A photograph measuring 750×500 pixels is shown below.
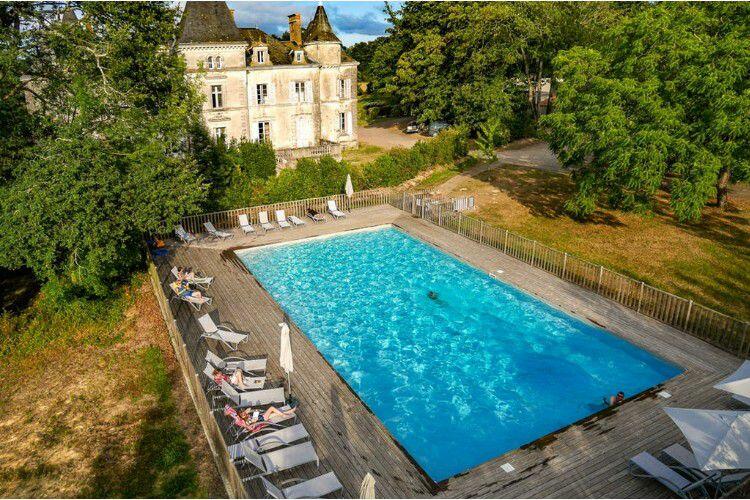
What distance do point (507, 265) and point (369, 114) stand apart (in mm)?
50111

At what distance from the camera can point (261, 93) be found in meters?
43.2

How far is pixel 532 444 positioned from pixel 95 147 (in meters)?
17.6

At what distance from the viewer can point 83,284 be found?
18.8 meters

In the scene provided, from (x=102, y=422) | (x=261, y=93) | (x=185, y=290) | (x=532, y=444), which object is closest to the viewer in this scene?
(x=532, y=444)

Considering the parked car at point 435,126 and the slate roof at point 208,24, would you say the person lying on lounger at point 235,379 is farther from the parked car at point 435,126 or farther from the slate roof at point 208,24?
the parked car at point 435,126

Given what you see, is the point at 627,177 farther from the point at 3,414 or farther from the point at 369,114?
the point at 369,114

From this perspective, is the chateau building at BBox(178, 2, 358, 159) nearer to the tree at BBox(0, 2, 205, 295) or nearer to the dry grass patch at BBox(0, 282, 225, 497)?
the tree at BBox(0, 2, 205, 295)

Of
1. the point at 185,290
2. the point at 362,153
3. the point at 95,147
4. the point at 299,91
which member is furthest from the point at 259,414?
the point at 362,153

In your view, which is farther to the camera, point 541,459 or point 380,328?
point 380,328

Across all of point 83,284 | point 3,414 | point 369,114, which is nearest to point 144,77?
point 83,284

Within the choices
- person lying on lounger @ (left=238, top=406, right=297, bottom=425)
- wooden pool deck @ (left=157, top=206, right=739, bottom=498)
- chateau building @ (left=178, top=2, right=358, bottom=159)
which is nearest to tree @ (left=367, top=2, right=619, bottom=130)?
chateau building @ (left=178, top=2, right=358, bottom=159)

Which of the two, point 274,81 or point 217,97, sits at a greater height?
point 274,81

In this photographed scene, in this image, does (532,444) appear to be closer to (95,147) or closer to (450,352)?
(450,352)

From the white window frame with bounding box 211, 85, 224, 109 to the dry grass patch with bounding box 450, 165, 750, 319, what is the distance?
20.5 metres
